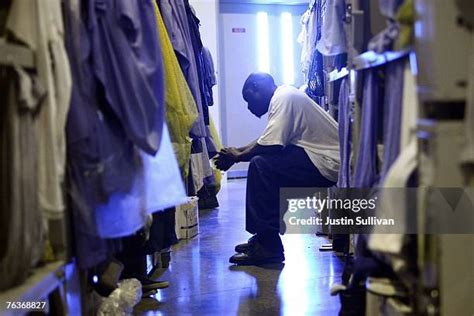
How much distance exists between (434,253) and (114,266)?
1116mm

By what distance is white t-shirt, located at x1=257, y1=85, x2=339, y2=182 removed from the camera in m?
2.95

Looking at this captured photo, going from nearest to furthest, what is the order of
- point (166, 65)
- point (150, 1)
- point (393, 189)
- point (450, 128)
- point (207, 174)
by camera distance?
point (450, 128) < point (393, 189) < point (150, 1) < point (166, 65) < point (207, 174)

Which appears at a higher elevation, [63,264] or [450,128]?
[450,128]

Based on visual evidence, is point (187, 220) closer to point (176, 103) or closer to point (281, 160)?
point (281, 160)

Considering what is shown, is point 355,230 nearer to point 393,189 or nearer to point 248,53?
point 393,189

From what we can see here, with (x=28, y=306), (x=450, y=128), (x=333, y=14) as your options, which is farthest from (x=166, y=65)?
(x=450, y=128)

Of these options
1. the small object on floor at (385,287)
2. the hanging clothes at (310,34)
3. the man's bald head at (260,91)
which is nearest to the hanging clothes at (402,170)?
the small object on floor at (385,287)

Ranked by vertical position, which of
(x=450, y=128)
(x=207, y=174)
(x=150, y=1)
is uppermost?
(x=150, y=1)

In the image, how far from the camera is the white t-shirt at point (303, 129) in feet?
9.69

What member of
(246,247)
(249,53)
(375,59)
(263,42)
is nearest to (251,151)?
(246,247)

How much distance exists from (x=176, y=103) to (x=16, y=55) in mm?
1030

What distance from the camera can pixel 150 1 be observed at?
157cm

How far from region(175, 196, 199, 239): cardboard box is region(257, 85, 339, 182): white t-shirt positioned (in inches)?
35.0

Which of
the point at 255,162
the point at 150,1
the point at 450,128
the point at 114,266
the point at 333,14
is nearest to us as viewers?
the point at 450,128
